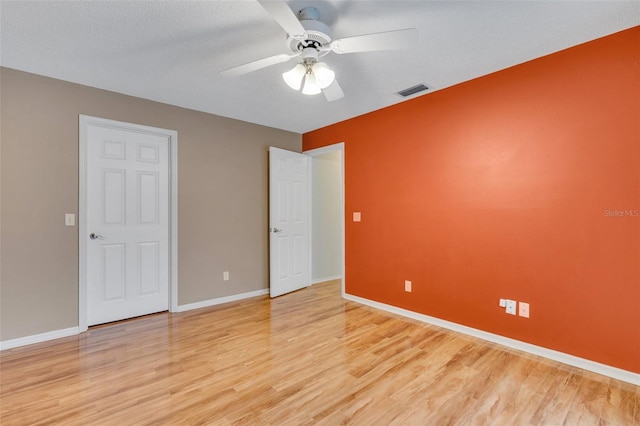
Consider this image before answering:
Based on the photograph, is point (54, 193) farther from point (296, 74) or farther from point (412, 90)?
point (412, 90)

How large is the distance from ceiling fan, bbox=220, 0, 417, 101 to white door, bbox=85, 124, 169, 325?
1850 millimetres

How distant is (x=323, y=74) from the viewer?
2.06 meters

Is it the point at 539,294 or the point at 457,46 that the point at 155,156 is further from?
the point at 539,294

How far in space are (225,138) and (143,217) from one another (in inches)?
54.4

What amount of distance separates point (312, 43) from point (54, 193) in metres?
2.74

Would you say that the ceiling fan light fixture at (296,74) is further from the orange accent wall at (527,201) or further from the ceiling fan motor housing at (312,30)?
the orange accent wall at (527,201)

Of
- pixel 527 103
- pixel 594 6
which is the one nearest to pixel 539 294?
pixel 527 103

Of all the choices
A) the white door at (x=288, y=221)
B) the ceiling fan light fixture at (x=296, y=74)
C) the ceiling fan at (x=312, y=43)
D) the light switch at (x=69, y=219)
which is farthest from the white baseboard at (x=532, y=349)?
the light switch at (x=69, y=219)

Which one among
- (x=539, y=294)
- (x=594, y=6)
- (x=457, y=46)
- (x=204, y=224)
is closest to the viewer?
(x=594, y=6)

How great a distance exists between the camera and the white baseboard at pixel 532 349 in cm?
211

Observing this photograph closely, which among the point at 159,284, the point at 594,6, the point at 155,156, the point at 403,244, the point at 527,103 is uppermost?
the point at 594,6

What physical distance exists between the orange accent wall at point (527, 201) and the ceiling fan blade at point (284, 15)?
1.97 m

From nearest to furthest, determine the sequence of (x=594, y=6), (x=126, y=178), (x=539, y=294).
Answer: (x=594, y=6), (x=539, y=294), (x=126, y=178)

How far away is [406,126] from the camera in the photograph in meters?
3.44
